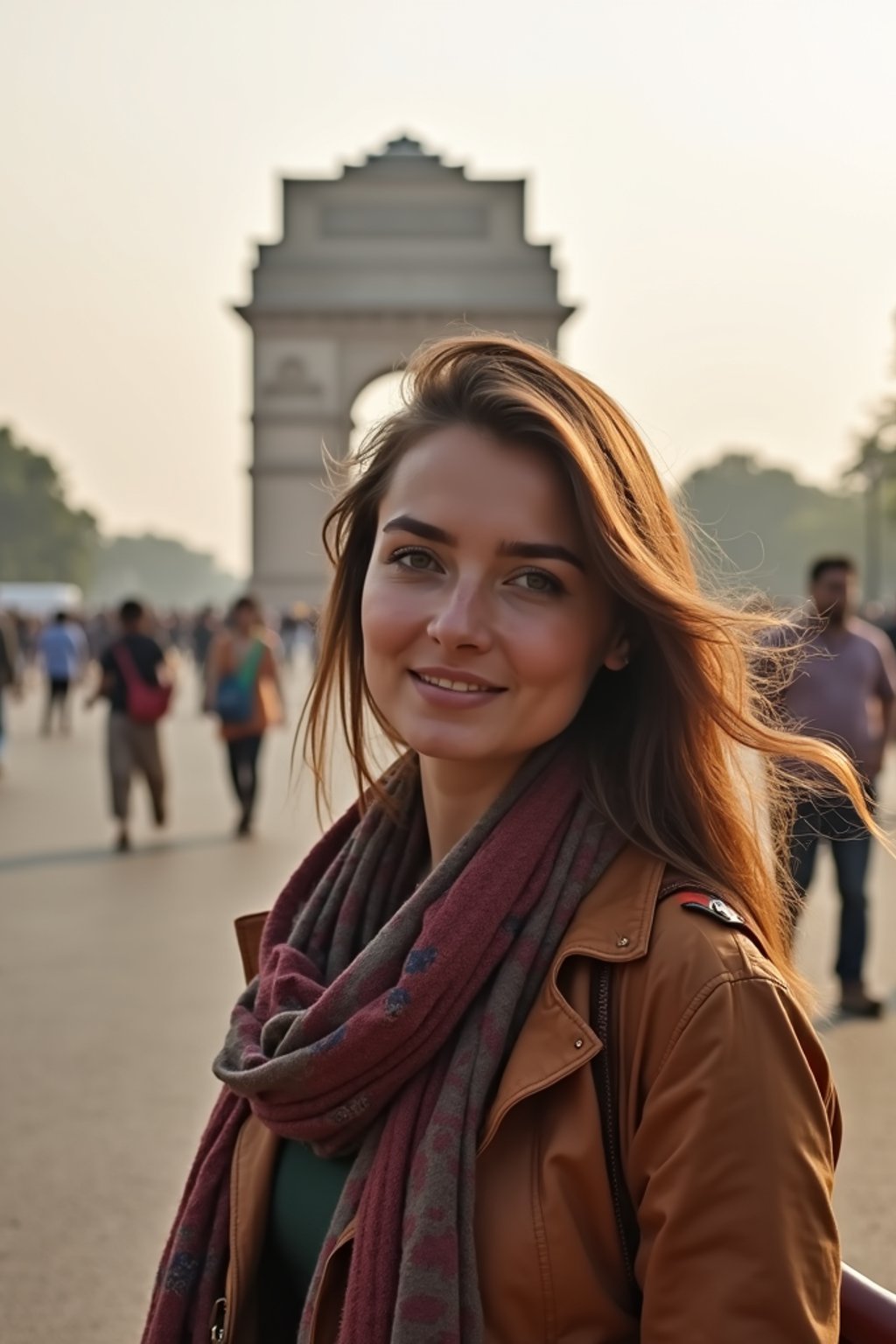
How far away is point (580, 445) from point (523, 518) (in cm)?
10

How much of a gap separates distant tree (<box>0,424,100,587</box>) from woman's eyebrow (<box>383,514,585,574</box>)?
96819 mm

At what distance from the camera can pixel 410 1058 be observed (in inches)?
70.0

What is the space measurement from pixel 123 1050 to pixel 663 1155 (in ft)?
14.8

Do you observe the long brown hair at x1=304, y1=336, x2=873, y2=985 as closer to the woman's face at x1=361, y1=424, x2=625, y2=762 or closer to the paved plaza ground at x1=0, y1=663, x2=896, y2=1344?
the woman's face at x1=361, y1=424, x2=625, y2=762

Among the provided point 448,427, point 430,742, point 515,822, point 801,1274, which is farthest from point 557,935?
point 448,427

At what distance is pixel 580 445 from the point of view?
72.4 inches

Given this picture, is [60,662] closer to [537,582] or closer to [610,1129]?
[537,582]

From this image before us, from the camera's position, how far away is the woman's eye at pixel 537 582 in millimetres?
1877

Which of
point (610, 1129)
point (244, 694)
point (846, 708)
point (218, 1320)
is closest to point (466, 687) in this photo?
point (610, 1129)

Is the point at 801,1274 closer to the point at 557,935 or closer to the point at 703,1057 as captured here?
→ the point at 703,1057

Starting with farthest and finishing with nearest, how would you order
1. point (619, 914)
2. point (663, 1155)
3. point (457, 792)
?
1. point (457, 792)
2. point (619, 914)
3. point (663, 1155)

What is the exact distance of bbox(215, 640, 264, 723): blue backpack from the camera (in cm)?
1084

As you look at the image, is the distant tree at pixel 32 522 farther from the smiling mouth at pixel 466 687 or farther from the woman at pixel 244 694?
the smiling mouth at pixel 466 687

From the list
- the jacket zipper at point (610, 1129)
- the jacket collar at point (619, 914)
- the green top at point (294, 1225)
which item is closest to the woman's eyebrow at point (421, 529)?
the jacket collar at point (619, 914)
